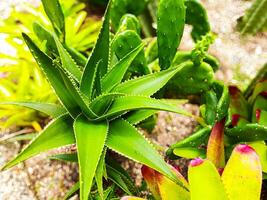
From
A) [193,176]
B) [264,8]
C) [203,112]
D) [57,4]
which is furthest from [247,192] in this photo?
[264,8]

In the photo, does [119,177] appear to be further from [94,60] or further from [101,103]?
[94,60]

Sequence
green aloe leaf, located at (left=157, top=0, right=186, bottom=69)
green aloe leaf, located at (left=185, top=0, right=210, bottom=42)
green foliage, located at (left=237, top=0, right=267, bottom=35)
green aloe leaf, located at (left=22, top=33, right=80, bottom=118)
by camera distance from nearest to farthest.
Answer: green aloe leaf, located at (left=22, top=33, right=80, bottom=118)
green aloe leaf, located at (left=157, top=0, right=186, bottom=69)
green aloe leaf, located at (left=185, top=0, right=210, bottom=42)
green foliage, located at (left=237, top=0, right=267, bottom=35)

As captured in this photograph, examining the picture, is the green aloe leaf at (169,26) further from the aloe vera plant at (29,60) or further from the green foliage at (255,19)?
the green foliage at (255,19)

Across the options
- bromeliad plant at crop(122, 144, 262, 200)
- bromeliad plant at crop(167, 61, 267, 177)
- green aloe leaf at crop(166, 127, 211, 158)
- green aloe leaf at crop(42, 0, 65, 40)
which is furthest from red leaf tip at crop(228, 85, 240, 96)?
green aloe leaf at crop(42, 0, 65, 40)

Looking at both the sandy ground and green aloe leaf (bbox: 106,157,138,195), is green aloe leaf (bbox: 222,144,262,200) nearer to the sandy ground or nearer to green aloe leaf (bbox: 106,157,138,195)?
green aloe leaf (bbox: 106,157,138,195)

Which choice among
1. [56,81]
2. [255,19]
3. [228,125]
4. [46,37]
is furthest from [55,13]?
[255,19]

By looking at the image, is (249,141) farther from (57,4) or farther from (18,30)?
(18,30)
